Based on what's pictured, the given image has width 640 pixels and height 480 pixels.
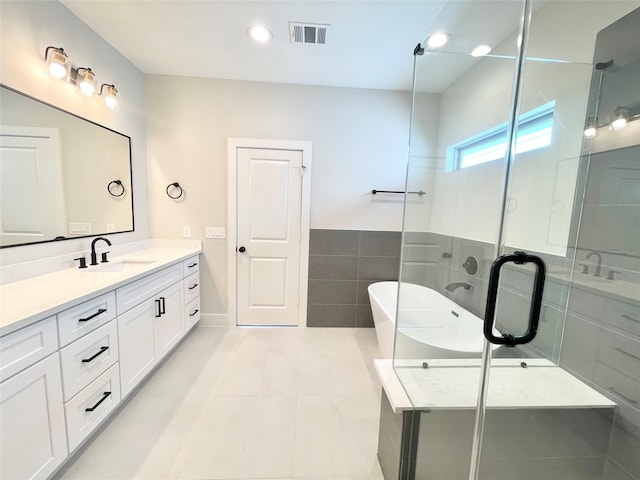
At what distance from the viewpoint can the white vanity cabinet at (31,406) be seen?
106 cm

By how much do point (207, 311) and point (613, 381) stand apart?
3.29 metres

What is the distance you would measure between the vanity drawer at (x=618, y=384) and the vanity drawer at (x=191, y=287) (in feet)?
9.89

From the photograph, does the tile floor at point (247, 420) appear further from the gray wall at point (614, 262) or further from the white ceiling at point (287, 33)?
the white ceiling at point (287, 33)

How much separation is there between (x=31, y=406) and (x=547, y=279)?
8.37ft

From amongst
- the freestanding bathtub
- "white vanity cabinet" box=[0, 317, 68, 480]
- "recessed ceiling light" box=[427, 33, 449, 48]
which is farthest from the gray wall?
"white vanity cabinet" box=[0, 317, 68, 480]

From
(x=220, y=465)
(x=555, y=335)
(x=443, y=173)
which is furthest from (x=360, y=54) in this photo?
(x=220, y=465)

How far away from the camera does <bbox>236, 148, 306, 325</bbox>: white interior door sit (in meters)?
2.99

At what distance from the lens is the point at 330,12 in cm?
188

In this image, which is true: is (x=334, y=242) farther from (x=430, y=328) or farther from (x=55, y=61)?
(x=55, y=61)

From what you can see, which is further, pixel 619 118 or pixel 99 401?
pixel 99 401

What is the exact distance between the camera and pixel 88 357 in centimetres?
146

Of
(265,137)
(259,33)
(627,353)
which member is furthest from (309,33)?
(627,353)

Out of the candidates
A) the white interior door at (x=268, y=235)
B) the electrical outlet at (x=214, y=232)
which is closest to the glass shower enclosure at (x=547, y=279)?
the white interior door at (x=268, y=235)

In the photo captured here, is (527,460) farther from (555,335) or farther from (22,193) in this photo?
(22,193)
